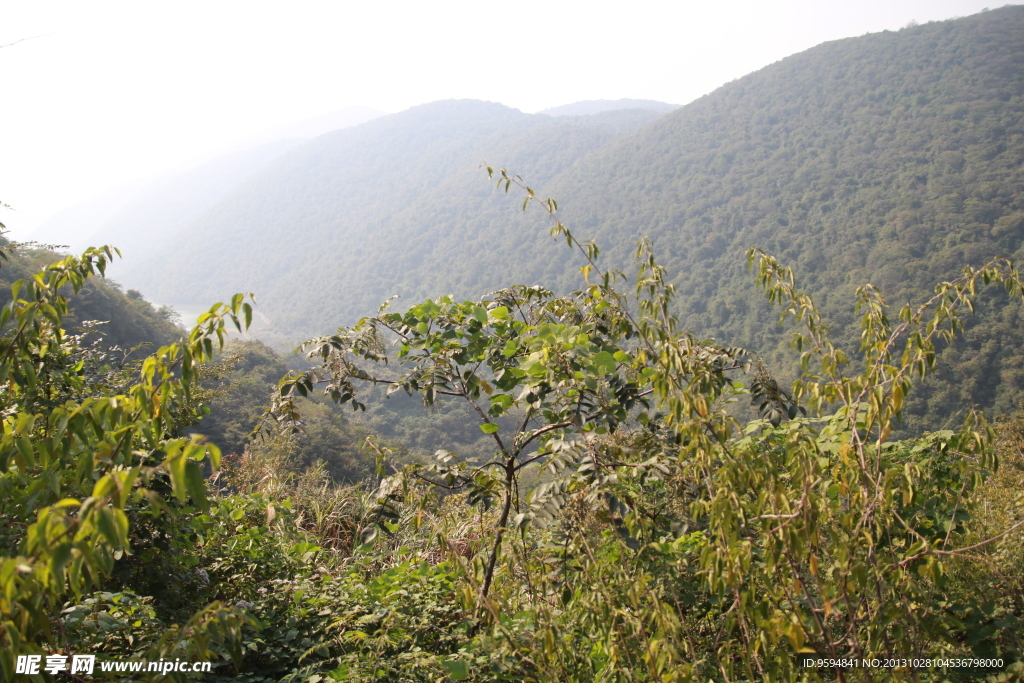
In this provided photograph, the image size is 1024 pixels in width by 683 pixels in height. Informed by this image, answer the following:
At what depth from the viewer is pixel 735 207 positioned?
62094mm

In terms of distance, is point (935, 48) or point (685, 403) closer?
point (685, 403)

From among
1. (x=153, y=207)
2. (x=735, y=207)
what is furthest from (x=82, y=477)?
(x=153, y=207)

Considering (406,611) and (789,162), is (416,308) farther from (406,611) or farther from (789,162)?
(789,162)

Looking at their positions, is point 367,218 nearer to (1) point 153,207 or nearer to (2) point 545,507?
(1) point 153,207

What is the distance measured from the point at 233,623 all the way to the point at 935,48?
10059 cm

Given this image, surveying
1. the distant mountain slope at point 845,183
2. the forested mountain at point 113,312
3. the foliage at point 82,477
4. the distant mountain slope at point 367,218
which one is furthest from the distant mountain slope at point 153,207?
the foliage at point 82,477

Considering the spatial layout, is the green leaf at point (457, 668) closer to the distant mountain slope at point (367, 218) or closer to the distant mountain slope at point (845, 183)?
the distant mountain slope at point (845, 183)

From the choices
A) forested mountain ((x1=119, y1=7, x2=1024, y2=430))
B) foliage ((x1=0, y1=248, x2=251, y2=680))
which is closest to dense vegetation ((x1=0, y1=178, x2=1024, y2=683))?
foliage ((x1=0, y1=248, x2=251, y2=680))

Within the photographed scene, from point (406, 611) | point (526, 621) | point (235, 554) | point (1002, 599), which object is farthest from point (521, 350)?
point (1002, 599)

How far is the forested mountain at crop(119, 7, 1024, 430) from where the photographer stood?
40.7 metres

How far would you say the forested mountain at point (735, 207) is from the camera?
133ft

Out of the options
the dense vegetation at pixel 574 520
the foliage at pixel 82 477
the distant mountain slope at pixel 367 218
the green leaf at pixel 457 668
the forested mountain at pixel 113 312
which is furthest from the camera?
the distant mountain slope at pixel 367 218

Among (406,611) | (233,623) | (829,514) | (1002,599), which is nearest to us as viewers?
(233,623)

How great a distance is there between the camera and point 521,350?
221cm
